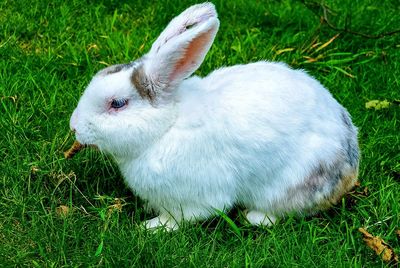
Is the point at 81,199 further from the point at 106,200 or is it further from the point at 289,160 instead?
the point at 289,160

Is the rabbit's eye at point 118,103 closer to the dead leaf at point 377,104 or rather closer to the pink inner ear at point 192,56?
the pink inner ear at point 192,56

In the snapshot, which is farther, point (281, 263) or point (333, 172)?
point (333, 172)

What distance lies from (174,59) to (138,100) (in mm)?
257

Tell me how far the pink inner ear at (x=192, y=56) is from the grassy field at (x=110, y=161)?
751 millimetres

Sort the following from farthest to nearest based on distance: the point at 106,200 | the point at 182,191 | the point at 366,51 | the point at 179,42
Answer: the point at 366,51, the point at 106,200, the point at 182,191, the point at 179,42

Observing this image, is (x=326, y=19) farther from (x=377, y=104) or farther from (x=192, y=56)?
(x=192, y=56)

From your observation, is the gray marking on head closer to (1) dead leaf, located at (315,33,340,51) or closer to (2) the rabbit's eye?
(2) the rabbit's eye

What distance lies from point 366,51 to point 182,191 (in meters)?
2.26

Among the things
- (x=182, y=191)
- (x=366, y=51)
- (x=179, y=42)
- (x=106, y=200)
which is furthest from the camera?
(x=366, y=51)

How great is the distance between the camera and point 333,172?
13.0 feet

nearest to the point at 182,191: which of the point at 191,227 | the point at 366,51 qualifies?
the point at 191,227

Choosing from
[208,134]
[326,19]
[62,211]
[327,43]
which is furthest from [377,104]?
[62,211]

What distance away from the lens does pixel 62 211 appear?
3.89m

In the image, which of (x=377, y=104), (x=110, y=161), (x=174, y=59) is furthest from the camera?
(x=377, y=104)
